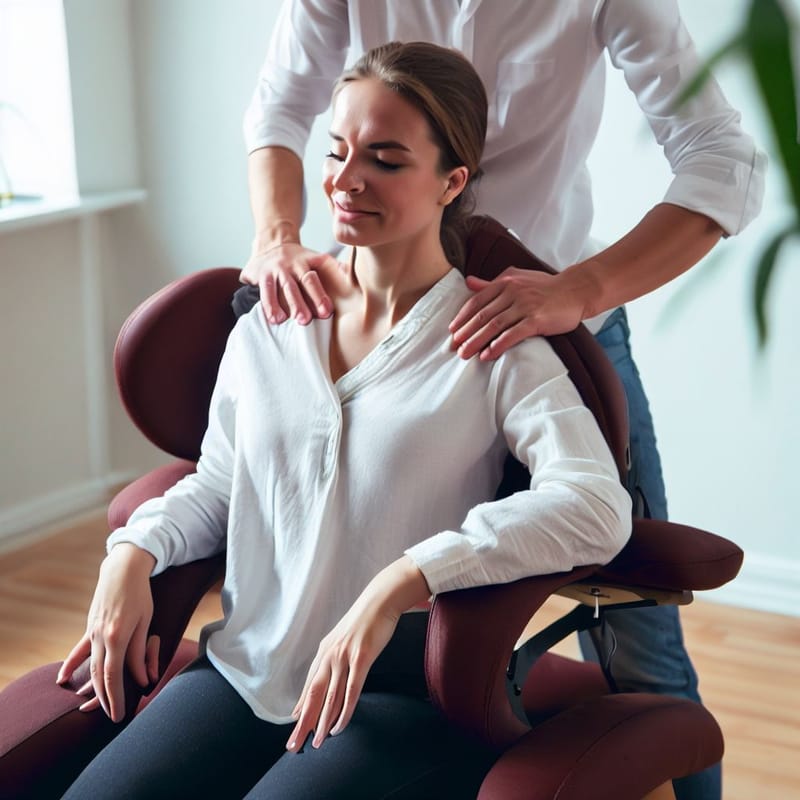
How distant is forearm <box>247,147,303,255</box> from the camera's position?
5.38 ft

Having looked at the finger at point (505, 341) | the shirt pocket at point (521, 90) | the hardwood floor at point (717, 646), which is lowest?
the hardwood floor at point (717, 646)

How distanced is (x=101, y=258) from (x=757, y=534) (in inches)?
73.0

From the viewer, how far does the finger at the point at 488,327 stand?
1.32m

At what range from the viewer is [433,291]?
1.39 m

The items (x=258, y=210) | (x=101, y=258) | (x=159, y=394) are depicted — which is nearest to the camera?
(x=159, y=394)

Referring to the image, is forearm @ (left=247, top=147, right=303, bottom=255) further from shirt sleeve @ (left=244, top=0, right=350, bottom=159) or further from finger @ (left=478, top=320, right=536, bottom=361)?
finger @ (left=478, top=320, right=536, bottom=361)

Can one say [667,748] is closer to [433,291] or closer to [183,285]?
[433,291]

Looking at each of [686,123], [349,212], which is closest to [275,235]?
[349,212]

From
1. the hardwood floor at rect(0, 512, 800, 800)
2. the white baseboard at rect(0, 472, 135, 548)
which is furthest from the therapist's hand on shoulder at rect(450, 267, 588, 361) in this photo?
the white baseboard at rect(0, 472, 135, 548)

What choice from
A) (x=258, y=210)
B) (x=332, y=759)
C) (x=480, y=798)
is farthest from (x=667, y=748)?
(x=258, y=210)

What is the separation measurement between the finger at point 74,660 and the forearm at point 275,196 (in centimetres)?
57

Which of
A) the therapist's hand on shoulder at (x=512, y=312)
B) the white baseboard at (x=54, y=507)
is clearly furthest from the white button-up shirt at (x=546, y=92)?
the white baseboard at (x=54, y=507)

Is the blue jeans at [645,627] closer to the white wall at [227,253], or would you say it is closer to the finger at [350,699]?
the finger at [350,699]

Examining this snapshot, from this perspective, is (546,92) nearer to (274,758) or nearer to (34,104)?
(274,758)
